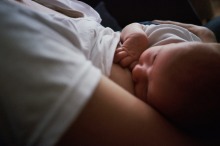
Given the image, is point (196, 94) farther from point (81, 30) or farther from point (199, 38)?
point (199, 38)

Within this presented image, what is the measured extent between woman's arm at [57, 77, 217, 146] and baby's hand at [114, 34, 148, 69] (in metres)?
0.24

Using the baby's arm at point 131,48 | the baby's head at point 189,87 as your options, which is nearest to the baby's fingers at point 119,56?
the baby's arm at point 131,48

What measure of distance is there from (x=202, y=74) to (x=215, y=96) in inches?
2.3

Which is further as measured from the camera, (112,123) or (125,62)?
(125,62)

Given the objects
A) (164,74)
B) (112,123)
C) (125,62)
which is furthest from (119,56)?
(112,123)

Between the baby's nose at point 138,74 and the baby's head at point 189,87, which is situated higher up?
the baby's head at point 189,87

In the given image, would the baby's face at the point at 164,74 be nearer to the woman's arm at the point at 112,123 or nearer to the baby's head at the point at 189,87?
the baby's head at the point at 189,87

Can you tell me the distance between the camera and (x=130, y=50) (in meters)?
0.71

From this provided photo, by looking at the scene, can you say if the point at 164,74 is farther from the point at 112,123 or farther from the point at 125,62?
the point at 112,123

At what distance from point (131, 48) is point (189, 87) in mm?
243

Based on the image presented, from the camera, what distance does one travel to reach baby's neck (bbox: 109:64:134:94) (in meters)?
0.59

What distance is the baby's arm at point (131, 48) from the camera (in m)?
0.66

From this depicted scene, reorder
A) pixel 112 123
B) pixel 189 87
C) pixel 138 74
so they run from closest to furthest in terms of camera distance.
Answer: pixel 112 123 → pixel 189 87 → pixel 138 74

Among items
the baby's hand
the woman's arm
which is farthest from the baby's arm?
the woman's arm
